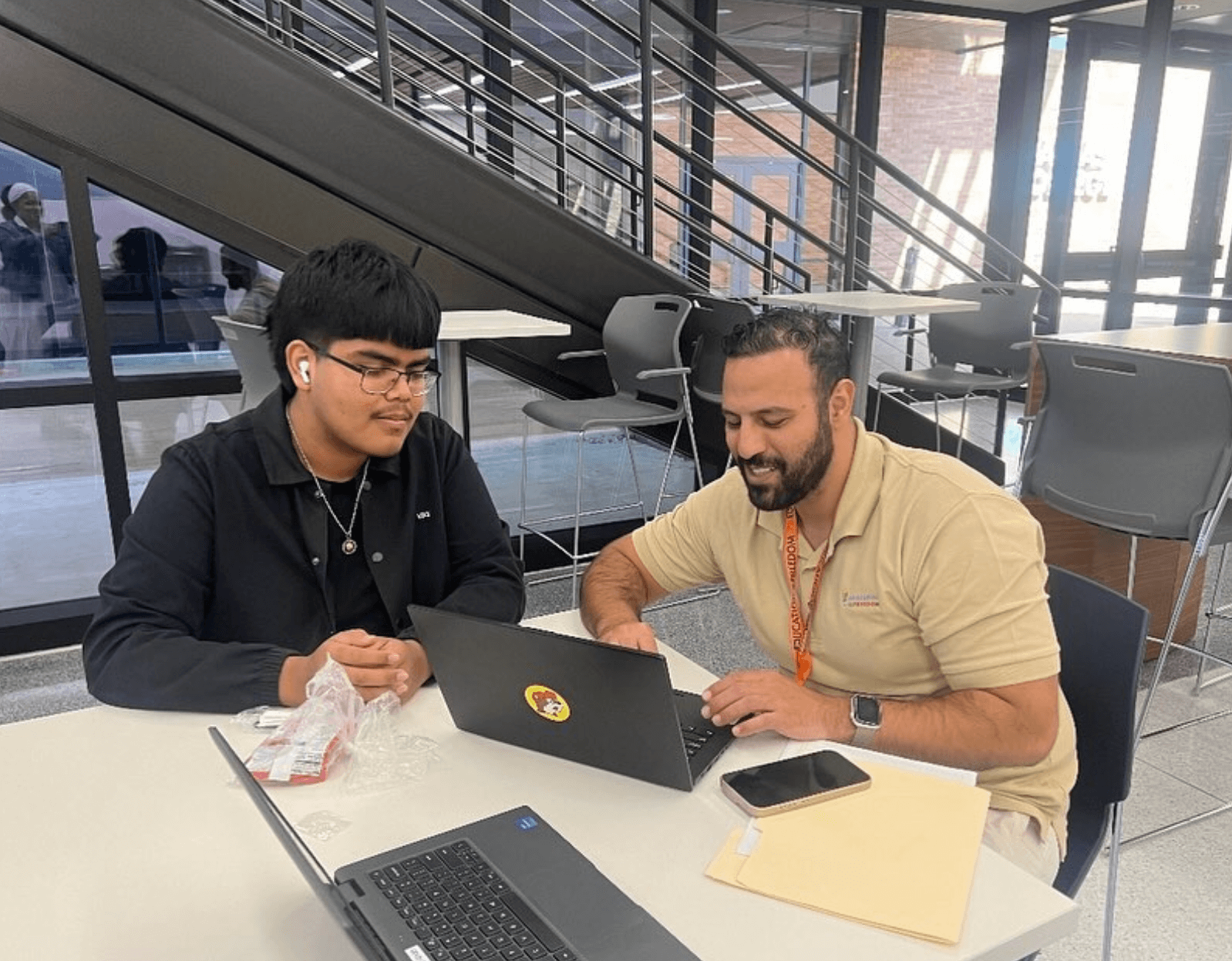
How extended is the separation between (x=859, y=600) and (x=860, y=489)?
0.51 feet

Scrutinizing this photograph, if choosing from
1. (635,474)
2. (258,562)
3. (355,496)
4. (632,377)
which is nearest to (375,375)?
(355,496)

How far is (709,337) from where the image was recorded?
3.71 m

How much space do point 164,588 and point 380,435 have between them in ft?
1.18

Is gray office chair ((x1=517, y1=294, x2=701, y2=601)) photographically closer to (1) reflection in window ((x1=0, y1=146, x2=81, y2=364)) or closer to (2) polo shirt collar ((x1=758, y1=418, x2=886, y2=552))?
(1) reflection in window ((x1=0, y1=146, x2=81, y2=364))

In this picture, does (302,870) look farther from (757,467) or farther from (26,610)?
(26,610)

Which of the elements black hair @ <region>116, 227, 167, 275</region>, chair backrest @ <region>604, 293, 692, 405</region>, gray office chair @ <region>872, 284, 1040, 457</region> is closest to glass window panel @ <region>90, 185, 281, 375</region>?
black hair @ <region>116, 227, 167, 275</region>

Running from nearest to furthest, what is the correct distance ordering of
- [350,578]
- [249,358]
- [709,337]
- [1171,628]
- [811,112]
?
[350,578] → [1171,628] → [249,358] → [709,337] → [811,112]

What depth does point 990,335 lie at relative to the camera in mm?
4645

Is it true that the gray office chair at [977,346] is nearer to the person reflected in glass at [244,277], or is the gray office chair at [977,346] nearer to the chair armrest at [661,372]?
the chair armrest at [661,372]

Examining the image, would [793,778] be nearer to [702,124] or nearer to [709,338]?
[709,338]

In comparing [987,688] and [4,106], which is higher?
[4,106]

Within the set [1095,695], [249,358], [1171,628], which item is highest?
[249,358]

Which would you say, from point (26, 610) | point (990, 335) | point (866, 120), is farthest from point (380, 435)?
point (866, 120)

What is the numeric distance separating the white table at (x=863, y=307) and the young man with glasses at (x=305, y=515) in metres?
2.16
